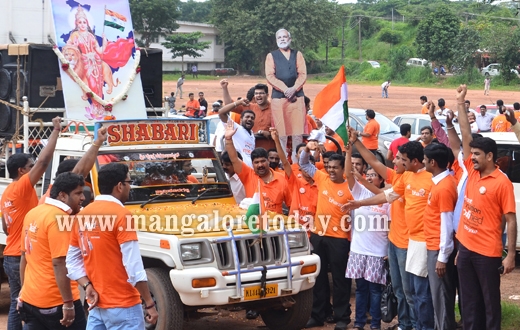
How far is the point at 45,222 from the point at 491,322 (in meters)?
3.85

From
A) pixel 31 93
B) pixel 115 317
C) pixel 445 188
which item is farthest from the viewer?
pixel 31 93

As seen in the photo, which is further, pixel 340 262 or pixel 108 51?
pixel 108 51

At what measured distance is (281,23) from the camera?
64875mm

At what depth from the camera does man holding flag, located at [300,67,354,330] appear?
338 inches

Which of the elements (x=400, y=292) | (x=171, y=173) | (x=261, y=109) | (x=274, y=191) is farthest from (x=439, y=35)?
(x=400, y=292)

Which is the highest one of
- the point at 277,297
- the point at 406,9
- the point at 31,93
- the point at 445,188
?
the point at 406,9

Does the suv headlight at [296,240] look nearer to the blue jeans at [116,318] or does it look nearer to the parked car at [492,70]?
the blue jeans at [116,318]

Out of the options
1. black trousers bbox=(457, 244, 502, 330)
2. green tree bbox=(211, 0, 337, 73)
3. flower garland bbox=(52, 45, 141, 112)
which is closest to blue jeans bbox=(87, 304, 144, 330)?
black trousers bbox=(457, 244, 502, 330)

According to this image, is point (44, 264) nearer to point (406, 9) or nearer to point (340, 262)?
point (340, 262)

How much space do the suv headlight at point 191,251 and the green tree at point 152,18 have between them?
63.9 meters

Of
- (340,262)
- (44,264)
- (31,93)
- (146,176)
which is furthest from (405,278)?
(31,93)

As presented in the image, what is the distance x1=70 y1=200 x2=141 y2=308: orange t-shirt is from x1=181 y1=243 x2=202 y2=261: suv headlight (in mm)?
1698

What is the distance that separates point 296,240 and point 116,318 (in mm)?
2850

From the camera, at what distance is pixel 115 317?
18.1 ft
